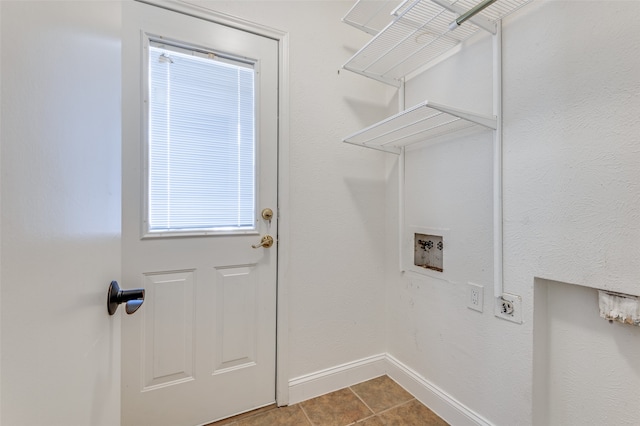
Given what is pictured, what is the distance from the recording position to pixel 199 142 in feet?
4.48

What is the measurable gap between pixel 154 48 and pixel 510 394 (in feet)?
7.32

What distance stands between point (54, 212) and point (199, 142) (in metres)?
1.13

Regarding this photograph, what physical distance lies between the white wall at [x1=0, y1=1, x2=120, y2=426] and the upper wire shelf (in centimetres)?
108

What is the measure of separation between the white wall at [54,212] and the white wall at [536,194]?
138 cm

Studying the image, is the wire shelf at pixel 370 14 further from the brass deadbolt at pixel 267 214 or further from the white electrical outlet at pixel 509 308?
the white electrical outlet at pixel 509 308

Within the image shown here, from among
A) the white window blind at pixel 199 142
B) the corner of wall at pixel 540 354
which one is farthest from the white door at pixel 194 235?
the corner of wall at pixel 540 354

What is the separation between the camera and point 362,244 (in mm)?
1784

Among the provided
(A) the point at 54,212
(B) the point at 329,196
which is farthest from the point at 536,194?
(A) the point at 54,212

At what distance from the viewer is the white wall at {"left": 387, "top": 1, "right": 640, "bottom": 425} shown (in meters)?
0.87

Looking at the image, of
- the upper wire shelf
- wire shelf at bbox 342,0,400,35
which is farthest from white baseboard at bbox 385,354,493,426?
wire shelf at bbox 342,0,400,35

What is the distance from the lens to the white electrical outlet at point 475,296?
4.13 feet

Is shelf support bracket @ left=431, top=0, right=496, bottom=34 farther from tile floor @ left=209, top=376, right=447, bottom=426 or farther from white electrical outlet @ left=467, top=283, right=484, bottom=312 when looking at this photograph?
tile floor @ left=209, top=376, right=447, bottom=426

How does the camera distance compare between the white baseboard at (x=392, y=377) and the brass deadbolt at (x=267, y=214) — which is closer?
the white baseboard at (x=392, y=377)

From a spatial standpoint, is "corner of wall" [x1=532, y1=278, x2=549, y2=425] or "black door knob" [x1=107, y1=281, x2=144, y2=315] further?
"corner of wall" [x1=532, y1=278, x2=549, y2=425]
